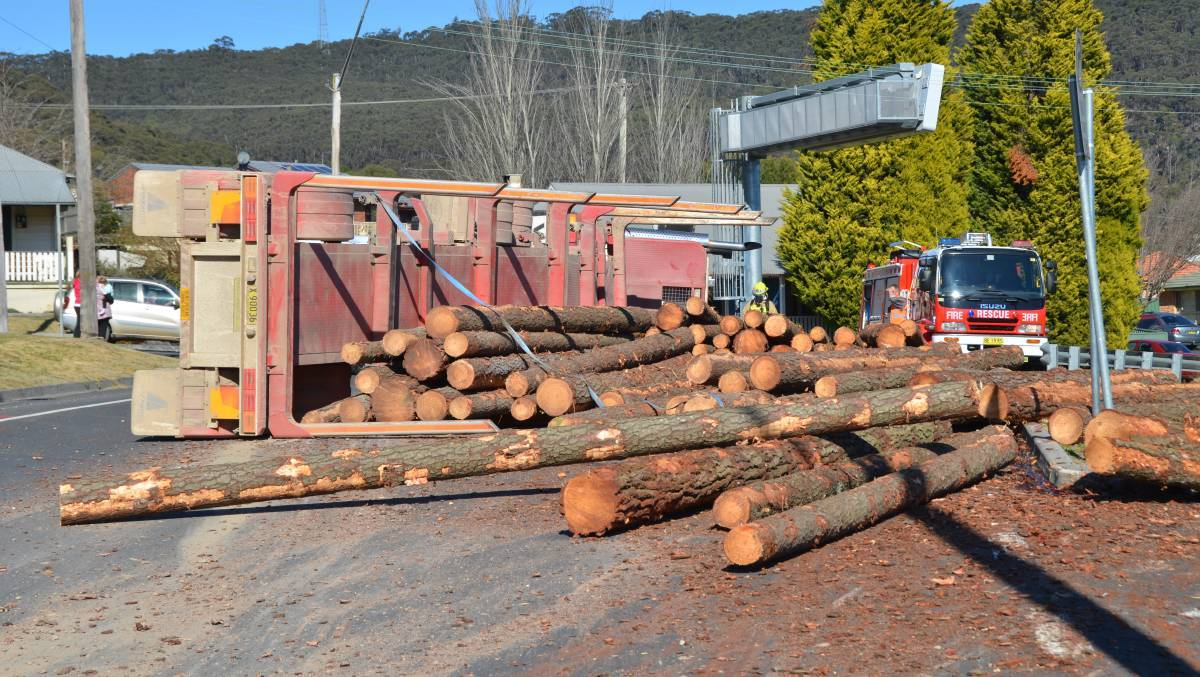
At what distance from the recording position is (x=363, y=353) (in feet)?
42.3

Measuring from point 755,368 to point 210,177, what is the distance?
5.61 m

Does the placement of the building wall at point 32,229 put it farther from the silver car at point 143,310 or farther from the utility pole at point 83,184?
the utility pole at point 83,184

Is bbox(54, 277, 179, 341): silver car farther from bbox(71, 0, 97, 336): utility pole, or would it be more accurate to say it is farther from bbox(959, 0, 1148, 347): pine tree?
bbox(959, 0, 1148, 347): pine tree

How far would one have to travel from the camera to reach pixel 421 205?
1483 centimetres

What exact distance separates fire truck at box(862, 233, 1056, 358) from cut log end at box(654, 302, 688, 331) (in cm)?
676

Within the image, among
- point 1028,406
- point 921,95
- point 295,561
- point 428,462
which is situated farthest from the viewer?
point 921,95

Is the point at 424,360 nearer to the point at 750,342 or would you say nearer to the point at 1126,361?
the point at 750,342

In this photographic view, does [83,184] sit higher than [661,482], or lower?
A: higher

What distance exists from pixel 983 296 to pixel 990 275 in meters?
0.52

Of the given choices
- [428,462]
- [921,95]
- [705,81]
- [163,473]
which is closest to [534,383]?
[428,462]

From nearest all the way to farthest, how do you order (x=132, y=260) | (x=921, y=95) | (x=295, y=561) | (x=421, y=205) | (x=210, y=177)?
(x=295, y=561) → (x=210, y=177) → (x=421, y=205) → (x=921, y=95) → (x=132, y=260)

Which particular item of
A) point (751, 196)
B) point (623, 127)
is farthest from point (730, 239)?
point (623, 127)

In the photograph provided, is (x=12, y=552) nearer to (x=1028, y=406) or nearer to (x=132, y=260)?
(x=1028, y=406)

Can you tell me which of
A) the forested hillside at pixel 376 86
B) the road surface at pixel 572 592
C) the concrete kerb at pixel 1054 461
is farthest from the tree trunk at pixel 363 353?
the forested hillside at pixel 376 86
